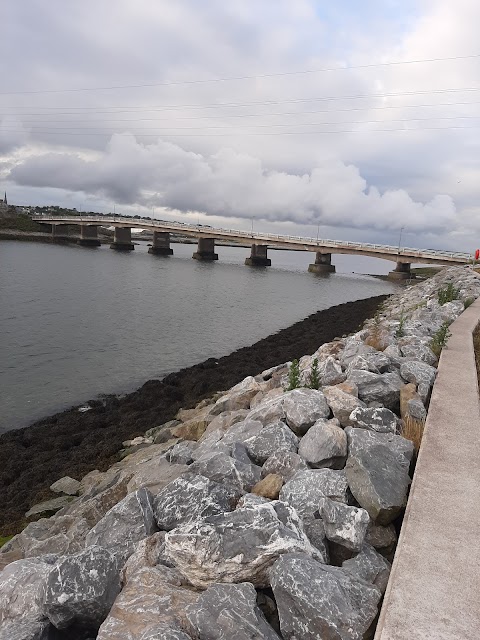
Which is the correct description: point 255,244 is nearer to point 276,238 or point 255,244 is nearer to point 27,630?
point 276,238

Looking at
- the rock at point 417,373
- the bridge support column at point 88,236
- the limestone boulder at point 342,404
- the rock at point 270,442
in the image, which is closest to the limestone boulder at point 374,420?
the limestone boulder at point 342,404

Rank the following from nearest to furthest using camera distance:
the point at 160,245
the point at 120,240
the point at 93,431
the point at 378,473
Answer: the point at 378,473 < the point at 93,431 < the point at 160,245 < the point at 120,240

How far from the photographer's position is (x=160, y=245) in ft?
340

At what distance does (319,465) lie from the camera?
5098mm

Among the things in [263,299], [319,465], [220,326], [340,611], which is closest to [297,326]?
[220,326]

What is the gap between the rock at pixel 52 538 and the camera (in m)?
5.19

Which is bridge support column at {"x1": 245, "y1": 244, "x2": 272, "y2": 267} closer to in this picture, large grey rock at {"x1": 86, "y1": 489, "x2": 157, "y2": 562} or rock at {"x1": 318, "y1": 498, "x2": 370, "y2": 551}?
large grey rock at {"x1": 86, "y1": 489, "x2": 157, "y2": 562}

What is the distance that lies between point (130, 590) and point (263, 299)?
42814 millimetres

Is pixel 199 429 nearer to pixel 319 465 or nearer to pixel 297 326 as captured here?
pixel 319 465

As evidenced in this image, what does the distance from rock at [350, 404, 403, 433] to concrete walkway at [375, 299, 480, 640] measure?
0.44m

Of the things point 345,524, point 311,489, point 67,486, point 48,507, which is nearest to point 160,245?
point 67,486

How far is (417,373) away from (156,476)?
14.3ft

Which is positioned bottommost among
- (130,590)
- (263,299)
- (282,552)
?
(263,299)

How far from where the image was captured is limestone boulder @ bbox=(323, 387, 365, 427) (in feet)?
20.1
